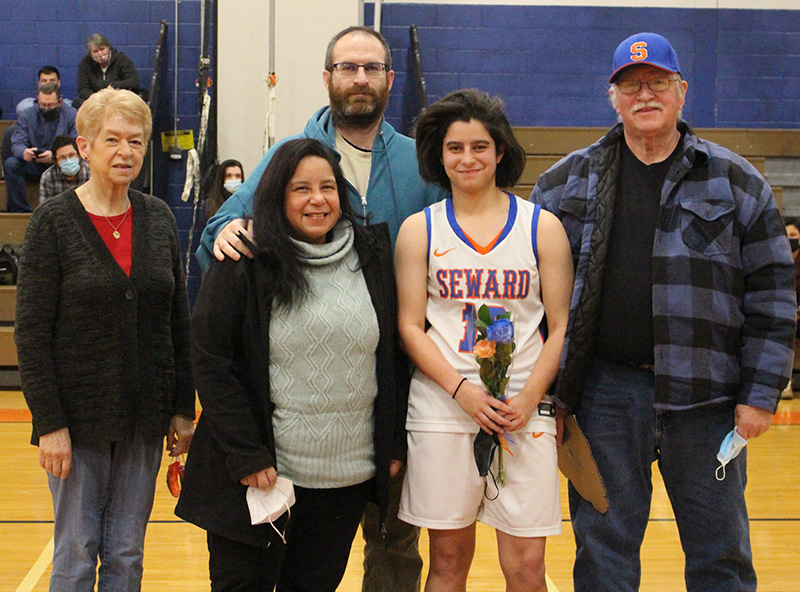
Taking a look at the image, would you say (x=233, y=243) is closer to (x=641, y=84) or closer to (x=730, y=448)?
(x=641, y=84)

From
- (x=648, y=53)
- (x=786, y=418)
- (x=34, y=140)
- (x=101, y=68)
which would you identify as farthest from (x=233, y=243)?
(x=101, y=68)

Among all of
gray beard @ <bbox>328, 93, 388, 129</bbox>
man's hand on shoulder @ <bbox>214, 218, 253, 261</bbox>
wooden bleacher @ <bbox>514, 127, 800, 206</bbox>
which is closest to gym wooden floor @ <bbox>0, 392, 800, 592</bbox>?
man's hand on shoulder @ <bbox>214, 218, 253, 261</bbox>

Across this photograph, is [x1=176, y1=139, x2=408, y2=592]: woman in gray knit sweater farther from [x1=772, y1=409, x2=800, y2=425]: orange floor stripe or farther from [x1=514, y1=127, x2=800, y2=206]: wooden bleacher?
[x1=514, y1=127, x2=800, y2=206]: wooden bleacher

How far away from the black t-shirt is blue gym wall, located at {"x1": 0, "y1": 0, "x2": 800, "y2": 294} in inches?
247

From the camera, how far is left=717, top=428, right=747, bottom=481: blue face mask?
6.88ft

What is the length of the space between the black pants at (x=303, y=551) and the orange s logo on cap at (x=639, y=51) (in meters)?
1.25

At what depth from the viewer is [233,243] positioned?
202cm

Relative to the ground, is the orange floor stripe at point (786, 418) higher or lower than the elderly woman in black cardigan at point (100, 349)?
lower

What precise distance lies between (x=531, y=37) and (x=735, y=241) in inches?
263

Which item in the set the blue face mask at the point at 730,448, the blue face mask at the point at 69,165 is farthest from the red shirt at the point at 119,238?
the blue face mask at the point at 69,165

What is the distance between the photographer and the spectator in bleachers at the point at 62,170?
6668mm

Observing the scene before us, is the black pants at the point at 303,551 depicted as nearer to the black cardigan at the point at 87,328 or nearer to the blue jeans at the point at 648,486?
the black cardigan at the point at 87,328

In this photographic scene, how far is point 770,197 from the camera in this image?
2.17 meters

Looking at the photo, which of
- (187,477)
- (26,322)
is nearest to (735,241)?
(187,477)
